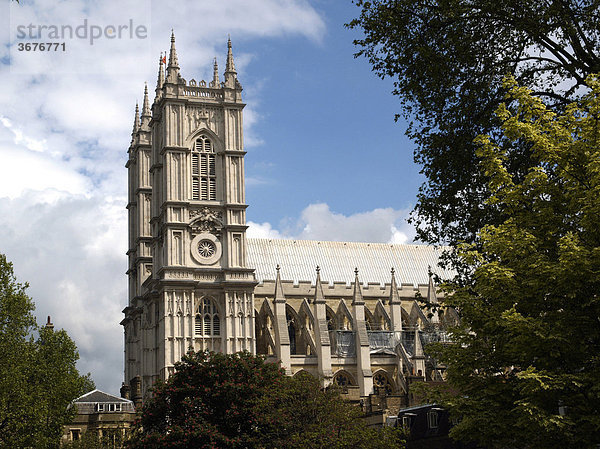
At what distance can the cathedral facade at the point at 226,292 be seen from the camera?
6631 cm

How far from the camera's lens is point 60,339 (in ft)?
176

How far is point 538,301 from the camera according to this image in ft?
58.4

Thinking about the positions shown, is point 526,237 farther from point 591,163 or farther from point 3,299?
point 3,299

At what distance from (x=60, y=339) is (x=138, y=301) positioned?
2329cm

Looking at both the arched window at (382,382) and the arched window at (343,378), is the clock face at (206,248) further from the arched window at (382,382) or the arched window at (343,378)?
the arched window at (382,382)

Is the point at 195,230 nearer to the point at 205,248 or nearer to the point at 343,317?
the point at 205,248

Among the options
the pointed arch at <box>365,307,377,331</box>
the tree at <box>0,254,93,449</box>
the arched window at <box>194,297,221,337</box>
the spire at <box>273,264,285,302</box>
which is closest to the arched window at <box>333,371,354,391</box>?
the spire at <box>273,264,285,302</box>

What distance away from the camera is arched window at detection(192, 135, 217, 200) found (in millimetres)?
69000

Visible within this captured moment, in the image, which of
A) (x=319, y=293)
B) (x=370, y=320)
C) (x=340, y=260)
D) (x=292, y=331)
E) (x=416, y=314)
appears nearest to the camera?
(x=319, y=293)

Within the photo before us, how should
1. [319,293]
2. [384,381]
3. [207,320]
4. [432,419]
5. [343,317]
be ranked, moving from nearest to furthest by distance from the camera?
1. [432,419]
2. [207,320]
3. [319,293]
4. [384,381]
5. [343,317]

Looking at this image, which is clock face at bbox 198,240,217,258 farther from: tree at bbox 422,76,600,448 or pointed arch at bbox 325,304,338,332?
tree at bbox 422,76,600,448

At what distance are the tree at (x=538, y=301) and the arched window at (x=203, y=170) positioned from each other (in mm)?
50515

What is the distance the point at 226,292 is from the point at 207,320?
249 centimetres

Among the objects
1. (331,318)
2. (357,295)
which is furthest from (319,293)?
(331,318)
